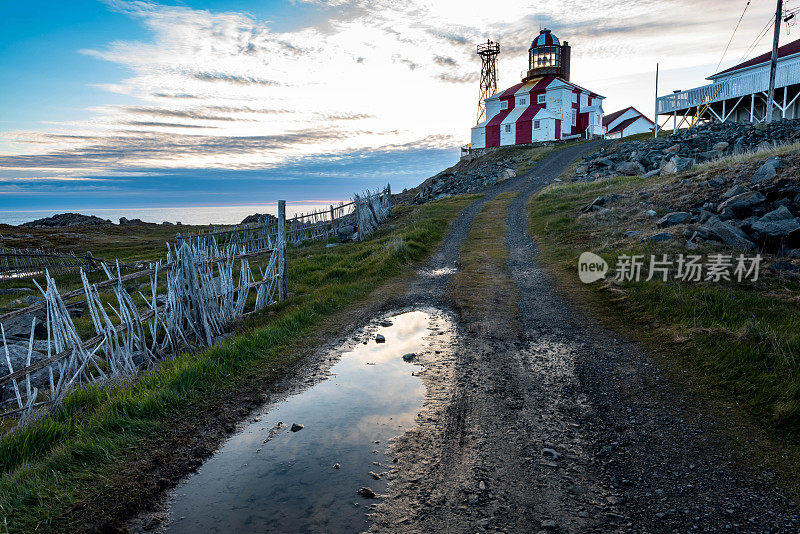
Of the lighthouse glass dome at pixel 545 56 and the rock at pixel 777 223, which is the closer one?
the rock at pixel 777 223

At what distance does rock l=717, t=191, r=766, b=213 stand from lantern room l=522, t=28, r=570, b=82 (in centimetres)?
4654

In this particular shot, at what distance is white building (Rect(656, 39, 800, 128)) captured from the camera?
27.1 metres

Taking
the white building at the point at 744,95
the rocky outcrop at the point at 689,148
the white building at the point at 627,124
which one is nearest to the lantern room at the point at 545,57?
the white building at the point at 627,124

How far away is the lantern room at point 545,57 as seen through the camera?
50500 mm

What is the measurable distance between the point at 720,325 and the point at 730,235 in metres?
3.91

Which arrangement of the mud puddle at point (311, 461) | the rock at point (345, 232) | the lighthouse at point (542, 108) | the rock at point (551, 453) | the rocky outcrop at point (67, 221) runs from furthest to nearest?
the rocky outcrop at point (67, 221) → the lighthouse at point (542, 108) → the rock at point (345, 232) → the rock at point (551, 453) → the mud puddle at point (311, 461)

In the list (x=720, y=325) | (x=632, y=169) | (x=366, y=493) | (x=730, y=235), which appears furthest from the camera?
(x=632, y=169)

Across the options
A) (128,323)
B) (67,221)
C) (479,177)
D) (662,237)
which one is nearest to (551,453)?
(128,323)

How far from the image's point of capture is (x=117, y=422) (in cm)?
436

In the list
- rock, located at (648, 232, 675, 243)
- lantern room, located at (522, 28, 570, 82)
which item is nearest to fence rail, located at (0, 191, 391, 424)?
rock, located at (648, 232, 675, 243)

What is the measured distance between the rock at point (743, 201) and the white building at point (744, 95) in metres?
24.5

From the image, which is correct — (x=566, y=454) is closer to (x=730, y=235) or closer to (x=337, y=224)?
(x=730, y=235)

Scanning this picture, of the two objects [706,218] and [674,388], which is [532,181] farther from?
[674,388]

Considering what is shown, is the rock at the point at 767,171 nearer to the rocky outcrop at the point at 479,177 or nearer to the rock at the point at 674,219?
the rock at the point at 674,219
